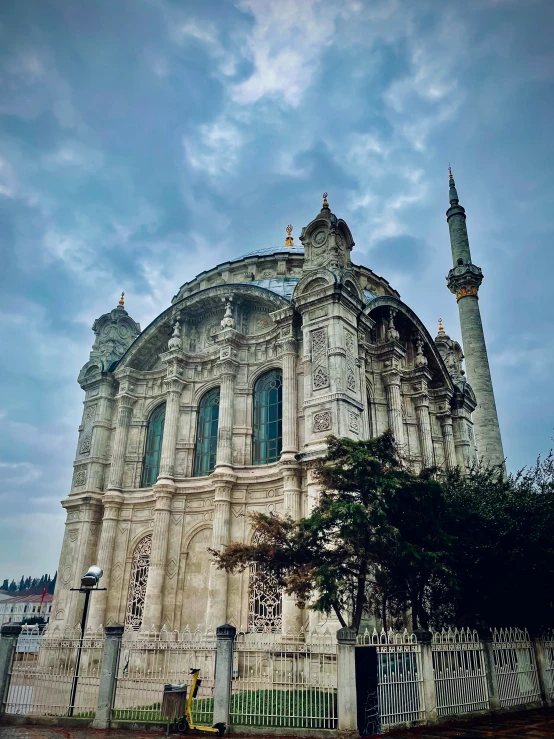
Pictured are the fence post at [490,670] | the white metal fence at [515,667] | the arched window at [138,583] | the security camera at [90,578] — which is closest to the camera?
the fence post at [490,670]

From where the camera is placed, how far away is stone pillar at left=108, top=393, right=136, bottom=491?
71.6 ft

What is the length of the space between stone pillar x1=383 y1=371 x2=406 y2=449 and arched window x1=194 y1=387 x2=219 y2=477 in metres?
6.46

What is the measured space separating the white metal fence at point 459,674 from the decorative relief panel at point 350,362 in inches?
307

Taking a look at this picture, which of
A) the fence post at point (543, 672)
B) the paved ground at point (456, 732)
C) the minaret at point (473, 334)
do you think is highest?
the minaret at point (473, 334)

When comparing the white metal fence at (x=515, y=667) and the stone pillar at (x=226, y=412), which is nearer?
the white metal fence at (x=515, y=667)

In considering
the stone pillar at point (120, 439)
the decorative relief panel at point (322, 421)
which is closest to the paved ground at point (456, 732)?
the decorative relief panel at point (322, 421)

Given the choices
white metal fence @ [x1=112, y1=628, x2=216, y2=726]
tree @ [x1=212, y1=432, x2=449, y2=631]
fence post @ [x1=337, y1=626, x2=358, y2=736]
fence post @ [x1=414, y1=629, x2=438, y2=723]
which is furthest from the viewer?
tree @ [x1=212, y1=432, x2=449, y2=631]

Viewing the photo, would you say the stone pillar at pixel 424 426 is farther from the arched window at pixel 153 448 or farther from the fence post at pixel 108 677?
the fence post at pixel 108 677

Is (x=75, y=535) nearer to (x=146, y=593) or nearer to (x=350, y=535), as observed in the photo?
(x=146, y=593)

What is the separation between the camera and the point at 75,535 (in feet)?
72.6

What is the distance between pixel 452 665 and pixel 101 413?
1662 centimetres

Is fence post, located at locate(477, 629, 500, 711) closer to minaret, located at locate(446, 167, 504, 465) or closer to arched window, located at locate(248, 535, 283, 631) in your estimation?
arched window, located at locate(248, 535, 283, 631)

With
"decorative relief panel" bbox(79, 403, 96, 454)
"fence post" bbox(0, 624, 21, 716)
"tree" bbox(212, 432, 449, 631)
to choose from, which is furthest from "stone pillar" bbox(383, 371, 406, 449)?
"fence post" bbox(0, 624, 21, 716)

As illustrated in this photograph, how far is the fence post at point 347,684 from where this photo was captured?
910cm
